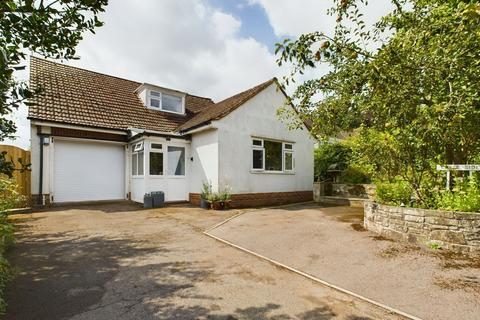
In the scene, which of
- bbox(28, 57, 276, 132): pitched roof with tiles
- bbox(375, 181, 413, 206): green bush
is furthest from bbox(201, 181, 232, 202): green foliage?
bbox(375, 181, 413, 206): green bush

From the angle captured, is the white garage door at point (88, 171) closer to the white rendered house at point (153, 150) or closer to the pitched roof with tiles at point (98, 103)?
the white rendered house at point (153, 150)

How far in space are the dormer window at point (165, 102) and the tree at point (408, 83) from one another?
9586mm

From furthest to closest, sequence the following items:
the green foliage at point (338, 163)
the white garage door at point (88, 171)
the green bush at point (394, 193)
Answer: the green foliage at point (338, 163), the white garage door at point (88, 171), the green bush at point (394, 193)

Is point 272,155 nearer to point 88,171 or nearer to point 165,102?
point 165,102

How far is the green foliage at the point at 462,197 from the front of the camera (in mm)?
4918

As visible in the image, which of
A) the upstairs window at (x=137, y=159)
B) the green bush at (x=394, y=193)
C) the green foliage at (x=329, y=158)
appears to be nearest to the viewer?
the green bush at (x=394, y=193)

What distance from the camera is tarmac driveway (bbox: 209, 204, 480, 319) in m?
3.19

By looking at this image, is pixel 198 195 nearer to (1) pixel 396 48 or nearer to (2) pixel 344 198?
(2) pixel 344 198

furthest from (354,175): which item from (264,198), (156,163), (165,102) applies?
(165,102)

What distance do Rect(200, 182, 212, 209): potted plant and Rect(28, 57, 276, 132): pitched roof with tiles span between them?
2.73 metres

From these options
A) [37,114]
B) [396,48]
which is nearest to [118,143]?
[37,114]

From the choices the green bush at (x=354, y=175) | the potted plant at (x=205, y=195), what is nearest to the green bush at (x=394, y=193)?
the green bush at (x=354, y=175)

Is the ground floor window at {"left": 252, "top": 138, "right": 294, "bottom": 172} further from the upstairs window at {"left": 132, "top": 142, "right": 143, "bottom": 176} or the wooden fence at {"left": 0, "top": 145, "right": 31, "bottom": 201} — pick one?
the wooden fence at {"left": 0, "top": 145, "right": 31, "bottom": 201}

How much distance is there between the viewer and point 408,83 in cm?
490
